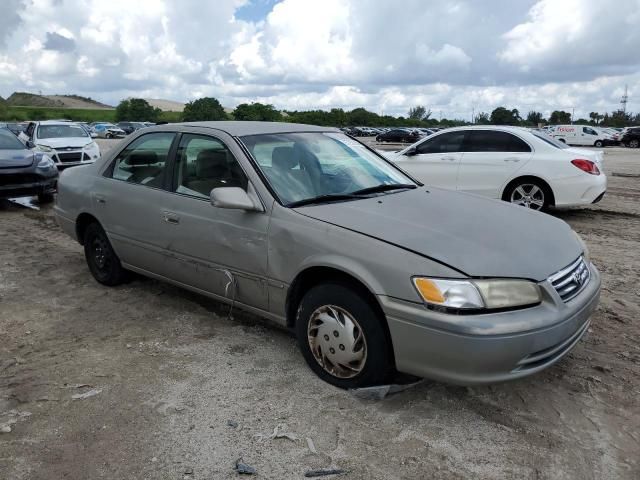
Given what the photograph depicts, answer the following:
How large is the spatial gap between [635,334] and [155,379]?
345cm

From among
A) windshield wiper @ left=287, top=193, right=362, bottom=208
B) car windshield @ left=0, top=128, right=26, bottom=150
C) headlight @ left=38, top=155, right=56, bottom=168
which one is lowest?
headlight @ left=38, top=155, right=56, bottom=168

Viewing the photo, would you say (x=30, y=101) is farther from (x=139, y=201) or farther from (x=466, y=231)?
(x=466, y=231)

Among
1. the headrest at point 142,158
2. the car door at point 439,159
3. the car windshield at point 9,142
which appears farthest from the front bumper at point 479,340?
the car windshield at point 9,142

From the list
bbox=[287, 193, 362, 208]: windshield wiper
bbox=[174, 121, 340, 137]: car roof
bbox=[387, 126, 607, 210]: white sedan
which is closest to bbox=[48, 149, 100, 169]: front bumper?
bbox=[387, 126, 607, 210]: white sedan

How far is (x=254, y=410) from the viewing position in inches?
127

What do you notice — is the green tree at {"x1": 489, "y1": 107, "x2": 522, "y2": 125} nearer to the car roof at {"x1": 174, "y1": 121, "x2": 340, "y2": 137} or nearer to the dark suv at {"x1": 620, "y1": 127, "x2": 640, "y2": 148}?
the dark suv at {"x1": 620, "y1": 127, "x2": 640, "y2": 148}

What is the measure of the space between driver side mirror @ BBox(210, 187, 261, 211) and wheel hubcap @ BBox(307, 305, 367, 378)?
0.83 meters

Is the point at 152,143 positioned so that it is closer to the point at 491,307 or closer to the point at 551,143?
the point at 491,307

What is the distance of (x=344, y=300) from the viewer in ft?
10.5

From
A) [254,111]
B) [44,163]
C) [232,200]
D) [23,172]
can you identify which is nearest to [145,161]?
[232,200]

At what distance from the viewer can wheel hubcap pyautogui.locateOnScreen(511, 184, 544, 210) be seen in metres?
8.59

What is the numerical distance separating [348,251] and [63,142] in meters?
13.2

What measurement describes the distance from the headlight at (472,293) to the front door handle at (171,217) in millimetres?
2112

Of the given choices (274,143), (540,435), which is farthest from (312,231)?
(540,435)
